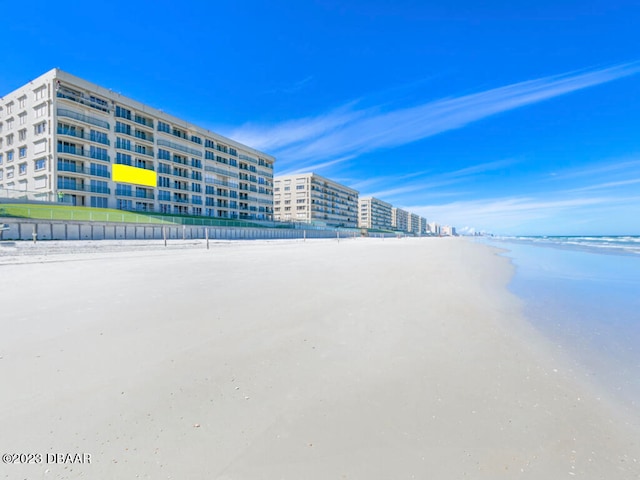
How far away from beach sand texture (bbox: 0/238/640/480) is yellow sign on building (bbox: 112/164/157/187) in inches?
2062

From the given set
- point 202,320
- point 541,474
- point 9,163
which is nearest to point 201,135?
point 9,163

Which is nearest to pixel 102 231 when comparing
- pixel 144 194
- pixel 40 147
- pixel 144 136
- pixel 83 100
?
pixel 144 194

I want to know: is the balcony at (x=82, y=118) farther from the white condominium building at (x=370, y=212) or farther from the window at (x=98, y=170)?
the white condominium building at (x=370, y=212)

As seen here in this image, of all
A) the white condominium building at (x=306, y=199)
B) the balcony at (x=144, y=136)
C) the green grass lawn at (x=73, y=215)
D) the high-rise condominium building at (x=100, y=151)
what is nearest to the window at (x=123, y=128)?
the high-rise condominium building at (x=100, y=151)

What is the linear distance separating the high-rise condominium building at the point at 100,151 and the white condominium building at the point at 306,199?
39.9 m

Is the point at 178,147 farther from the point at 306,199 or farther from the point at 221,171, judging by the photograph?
the point at 306,199

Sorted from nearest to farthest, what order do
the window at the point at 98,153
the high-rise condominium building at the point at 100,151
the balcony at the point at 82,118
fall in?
the high-rise condominium building at the point at 100,151, the balcony at the point at 82,118, the window at the point at 98,153

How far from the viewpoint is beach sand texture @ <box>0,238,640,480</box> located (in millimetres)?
2031

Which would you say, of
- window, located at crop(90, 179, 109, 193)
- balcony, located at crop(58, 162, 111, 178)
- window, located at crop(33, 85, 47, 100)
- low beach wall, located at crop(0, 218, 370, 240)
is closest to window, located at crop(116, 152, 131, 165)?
balcony, located at crop(58, 162, 111, 178)

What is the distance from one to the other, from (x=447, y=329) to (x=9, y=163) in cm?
6746

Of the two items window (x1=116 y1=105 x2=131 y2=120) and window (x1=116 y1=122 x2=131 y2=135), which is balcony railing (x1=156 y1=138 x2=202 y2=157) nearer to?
window (x1=116 y1=122 x2=131 y2=135)

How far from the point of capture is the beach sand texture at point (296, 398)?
2.03 meters

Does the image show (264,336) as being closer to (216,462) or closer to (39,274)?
(216,462)

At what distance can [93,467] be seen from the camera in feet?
6.35
